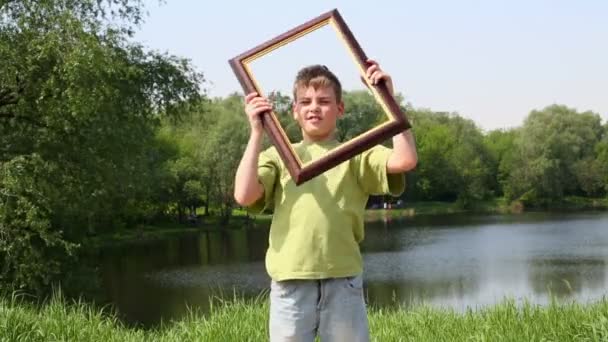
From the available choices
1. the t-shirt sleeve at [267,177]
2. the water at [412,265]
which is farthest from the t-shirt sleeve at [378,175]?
the water at [412,265]

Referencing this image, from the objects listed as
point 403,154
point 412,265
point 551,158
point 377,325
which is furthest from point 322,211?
point 551,158

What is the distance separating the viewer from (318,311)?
8.77 ft

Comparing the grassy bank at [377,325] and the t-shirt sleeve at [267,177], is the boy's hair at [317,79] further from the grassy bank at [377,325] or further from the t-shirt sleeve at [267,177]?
the grassy bank at [377,325]

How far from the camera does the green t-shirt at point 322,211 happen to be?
2.65 metres

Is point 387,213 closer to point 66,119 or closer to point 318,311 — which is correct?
point 66,119

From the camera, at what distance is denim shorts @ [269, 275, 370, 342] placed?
2.64 meters

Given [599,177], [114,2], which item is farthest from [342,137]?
[599,177]

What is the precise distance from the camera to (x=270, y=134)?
8.55 ft

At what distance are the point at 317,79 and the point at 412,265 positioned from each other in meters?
21.9

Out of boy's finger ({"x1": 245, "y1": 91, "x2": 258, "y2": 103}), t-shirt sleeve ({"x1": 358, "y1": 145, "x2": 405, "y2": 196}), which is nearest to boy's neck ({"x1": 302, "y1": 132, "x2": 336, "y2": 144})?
t-shirt sleeve ({"x1": 358, "y1": 145, "x2": 405, "y2": 196})

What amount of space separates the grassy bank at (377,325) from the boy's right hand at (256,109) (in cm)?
238

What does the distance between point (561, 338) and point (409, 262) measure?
67.0ft

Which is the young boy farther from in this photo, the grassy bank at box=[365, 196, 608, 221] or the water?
the grassy bank at box=[365, 196, 608, 221]

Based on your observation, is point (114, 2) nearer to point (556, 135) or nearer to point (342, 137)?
point (342, 137)
